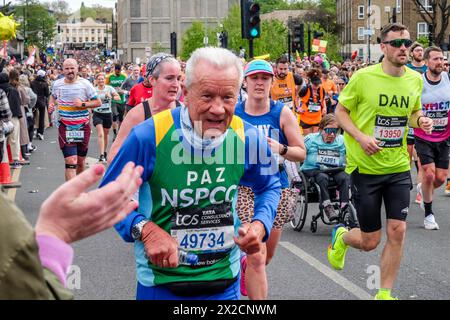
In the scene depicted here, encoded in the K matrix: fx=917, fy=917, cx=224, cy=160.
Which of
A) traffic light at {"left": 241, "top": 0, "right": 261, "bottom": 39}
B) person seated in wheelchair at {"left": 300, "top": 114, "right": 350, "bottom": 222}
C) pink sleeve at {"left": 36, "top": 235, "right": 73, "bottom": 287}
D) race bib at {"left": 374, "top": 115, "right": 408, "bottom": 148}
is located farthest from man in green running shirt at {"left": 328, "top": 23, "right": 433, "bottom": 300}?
traffic light at {"left": 241, "top": 0, "right": 261, "bottom": 39}

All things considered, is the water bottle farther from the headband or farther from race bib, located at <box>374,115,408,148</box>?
the headband

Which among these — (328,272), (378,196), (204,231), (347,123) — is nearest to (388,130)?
(347,123)

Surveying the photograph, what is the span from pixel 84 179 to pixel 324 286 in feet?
19.0

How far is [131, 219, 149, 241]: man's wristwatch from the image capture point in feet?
12.6

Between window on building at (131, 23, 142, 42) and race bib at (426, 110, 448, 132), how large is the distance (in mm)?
130334

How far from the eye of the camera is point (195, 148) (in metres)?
3.87

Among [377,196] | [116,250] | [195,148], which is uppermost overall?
[195,148]

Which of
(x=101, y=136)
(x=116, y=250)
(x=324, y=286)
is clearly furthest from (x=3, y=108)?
(x=101, y=136)

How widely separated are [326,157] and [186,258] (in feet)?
23.1

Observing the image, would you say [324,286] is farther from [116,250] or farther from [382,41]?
[116,250]

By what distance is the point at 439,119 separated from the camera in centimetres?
1124

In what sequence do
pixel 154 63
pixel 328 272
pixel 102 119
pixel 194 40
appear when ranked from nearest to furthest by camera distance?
pixel 154 63 → pixel 328 272 → pixel 102 119 → pixel 194 40

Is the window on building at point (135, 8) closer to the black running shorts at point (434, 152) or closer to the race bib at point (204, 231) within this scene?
the black running shorts at point (434, 152)

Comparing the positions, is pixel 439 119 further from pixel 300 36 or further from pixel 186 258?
pixel 300 36
